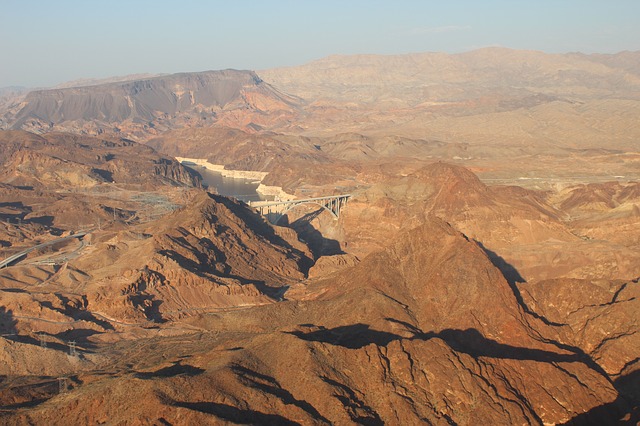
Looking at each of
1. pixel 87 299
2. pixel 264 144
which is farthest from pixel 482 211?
pixel 264 144

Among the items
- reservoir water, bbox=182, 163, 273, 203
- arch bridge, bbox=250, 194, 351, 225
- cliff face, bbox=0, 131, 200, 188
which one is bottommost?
reservoir water, bbox=182, 163, 273, 203

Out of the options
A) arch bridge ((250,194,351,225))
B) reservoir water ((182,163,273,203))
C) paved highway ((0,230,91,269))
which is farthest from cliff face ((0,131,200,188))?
arch bridge ((250,194,351,225))

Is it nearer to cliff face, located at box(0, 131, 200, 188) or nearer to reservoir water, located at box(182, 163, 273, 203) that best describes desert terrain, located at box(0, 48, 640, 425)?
cliff face, located at box(0, 131, 200, 188)

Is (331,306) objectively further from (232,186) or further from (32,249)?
(232,186)

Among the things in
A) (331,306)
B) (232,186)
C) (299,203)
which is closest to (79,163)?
(232,186)

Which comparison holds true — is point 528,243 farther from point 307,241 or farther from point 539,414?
point 539,414

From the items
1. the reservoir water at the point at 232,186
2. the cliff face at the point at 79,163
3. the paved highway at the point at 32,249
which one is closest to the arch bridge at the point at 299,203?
the paved highway at the point at 32,249

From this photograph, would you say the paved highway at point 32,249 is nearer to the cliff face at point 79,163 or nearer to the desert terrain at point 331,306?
the desert terrain at point 331,306
